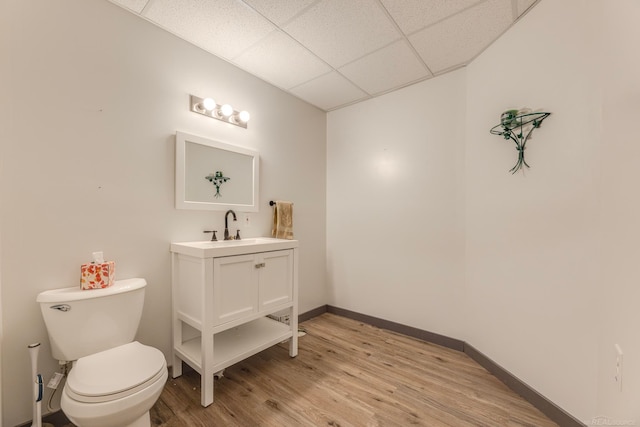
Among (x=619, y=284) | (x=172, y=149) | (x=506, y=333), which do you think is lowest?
(x=506, y=333)

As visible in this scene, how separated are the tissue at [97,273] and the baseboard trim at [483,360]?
1.91 meters

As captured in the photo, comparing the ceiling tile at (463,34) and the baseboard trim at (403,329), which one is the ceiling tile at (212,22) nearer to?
the ceiling tile at (463,34)

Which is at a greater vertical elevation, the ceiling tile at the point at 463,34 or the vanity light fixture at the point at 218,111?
the ceiling tile at the point at 463,34

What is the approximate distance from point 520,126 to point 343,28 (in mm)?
1343

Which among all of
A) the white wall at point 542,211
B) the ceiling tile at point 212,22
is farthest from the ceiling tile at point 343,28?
the white wall at point 542,211

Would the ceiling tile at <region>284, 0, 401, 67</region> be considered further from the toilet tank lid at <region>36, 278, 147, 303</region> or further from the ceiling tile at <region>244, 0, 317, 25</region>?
the toilet tank lid at <region>36, 278, 147, 303</region>

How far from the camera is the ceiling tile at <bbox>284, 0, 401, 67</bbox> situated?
1.55 m

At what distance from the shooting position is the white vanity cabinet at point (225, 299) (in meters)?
1.52

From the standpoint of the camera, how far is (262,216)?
2375mm

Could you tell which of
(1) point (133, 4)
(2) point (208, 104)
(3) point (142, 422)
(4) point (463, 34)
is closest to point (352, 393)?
(3) point (142, 422)

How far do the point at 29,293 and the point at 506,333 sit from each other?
2.83 meters

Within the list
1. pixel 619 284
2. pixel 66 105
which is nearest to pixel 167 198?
pixel 66 105

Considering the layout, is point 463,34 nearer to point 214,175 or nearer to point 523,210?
point 523,210

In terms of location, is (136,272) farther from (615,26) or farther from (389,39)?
(615,26)
